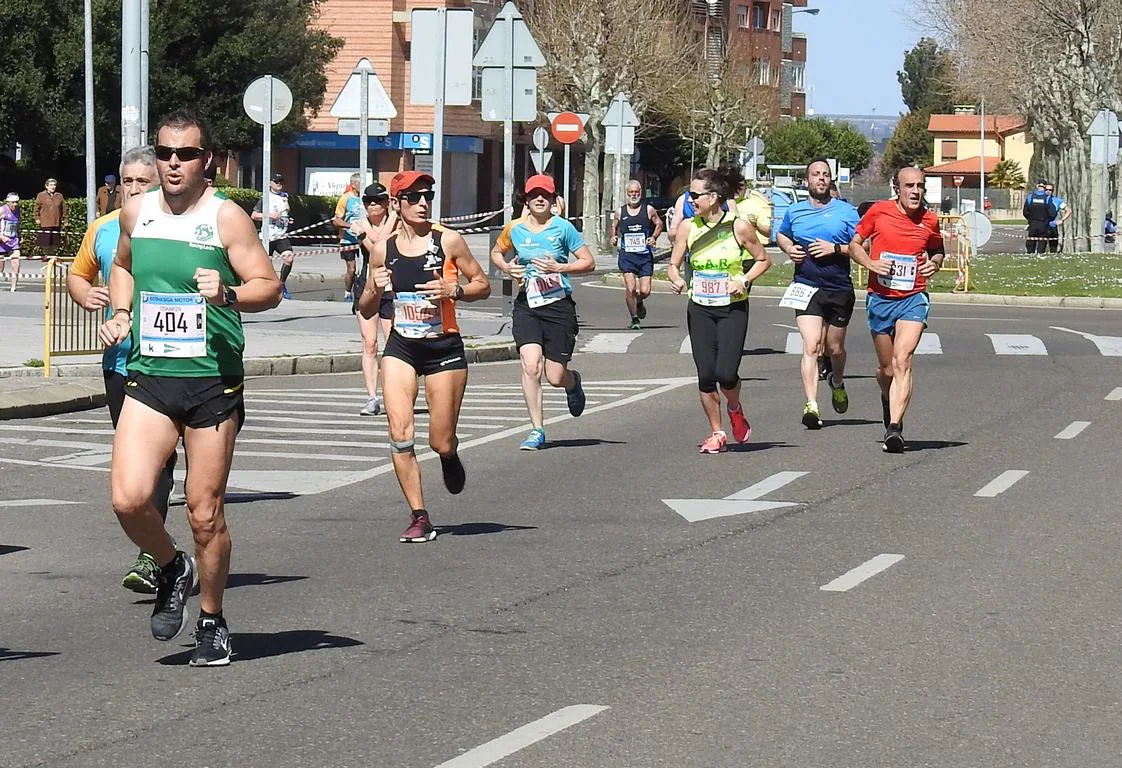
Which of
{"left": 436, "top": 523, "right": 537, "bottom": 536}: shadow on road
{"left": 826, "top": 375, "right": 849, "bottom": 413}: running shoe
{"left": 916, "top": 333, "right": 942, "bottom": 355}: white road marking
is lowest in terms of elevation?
{"left": 436, "top": 523, "right": 537, "bottom": 536}: shadow on road

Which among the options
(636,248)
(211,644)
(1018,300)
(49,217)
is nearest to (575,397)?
(211,644)

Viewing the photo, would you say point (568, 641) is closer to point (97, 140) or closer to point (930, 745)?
point (930, 745)

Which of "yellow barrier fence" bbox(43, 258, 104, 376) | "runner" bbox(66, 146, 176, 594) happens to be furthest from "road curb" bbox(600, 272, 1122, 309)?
"runner" bbox(66, 146, 176, 594)

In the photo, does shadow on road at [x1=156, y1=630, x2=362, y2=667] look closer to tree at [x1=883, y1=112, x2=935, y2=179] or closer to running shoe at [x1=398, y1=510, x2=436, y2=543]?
running shoe at [x1=398, y1=510, x2=436, y2=543]

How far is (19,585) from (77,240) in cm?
3443

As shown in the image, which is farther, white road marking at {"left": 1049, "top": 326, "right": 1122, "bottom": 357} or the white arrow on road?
white road marking at {"left": 1049, "top": 326, "right": 1122, "bottom": 357}

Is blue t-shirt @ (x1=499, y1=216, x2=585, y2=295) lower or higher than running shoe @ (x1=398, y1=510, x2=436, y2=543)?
higher

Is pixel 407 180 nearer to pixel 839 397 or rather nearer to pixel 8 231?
pixel 839 397

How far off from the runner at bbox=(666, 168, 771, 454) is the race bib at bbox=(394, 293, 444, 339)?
3.78 m

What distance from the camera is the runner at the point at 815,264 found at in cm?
1555

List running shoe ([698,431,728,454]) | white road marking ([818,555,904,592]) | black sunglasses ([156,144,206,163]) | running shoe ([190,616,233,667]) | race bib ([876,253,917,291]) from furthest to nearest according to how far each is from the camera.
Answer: running shoe ([698,431,728,454])
race bib ([876,253,917,291])
white road marking ([818,555,904,592])
running shoe ([190,616,233,667])
black sunglasses ([156,144,206,163])

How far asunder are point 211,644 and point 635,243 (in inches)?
786

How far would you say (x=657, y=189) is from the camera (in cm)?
10981

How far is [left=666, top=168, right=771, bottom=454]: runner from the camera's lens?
47.1ft
